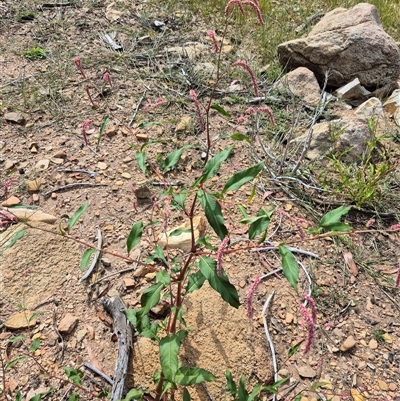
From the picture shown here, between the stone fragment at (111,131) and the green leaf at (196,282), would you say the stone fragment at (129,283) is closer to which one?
the green leaf at (196,282)

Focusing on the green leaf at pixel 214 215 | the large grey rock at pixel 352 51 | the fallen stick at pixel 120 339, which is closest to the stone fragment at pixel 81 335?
the fallen stick at pixel 120 339

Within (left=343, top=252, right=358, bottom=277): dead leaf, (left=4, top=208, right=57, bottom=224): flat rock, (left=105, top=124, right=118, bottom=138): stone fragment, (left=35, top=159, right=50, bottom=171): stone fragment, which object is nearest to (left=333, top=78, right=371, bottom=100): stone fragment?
(left=343, top=252, right=358, bottom=277): dead leaf

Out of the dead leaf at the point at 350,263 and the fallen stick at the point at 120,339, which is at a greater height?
the dead leaf at the point at 350,263

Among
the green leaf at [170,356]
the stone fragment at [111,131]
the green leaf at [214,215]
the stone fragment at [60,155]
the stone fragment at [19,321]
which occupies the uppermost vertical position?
the green leaf at [214,215]

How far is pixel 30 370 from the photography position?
1.98m

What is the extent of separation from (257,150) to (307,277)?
1.13m

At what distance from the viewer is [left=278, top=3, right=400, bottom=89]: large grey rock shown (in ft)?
12.3

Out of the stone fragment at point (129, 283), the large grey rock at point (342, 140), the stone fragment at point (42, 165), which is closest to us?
the stone fragment at point (129, 283)

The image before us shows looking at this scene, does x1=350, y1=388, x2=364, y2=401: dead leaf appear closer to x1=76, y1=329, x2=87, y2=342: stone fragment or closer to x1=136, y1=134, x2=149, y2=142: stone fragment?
x1=76, y1=329, x2=87, y2=342: stone fragment

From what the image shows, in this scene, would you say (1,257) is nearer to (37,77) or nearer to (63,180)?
Answer: (63,180)

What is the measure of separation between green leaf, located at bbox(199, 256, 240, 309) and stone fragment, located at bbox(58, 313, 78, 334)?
1004 mm

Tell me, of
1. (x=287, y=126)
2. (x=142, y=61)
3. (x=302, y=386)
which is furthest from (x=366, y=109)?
(x=302, y=386)

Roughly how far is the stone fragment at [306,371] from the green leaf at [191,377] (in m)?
0.68

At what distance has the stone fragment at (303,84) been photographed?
3625 millimetres
